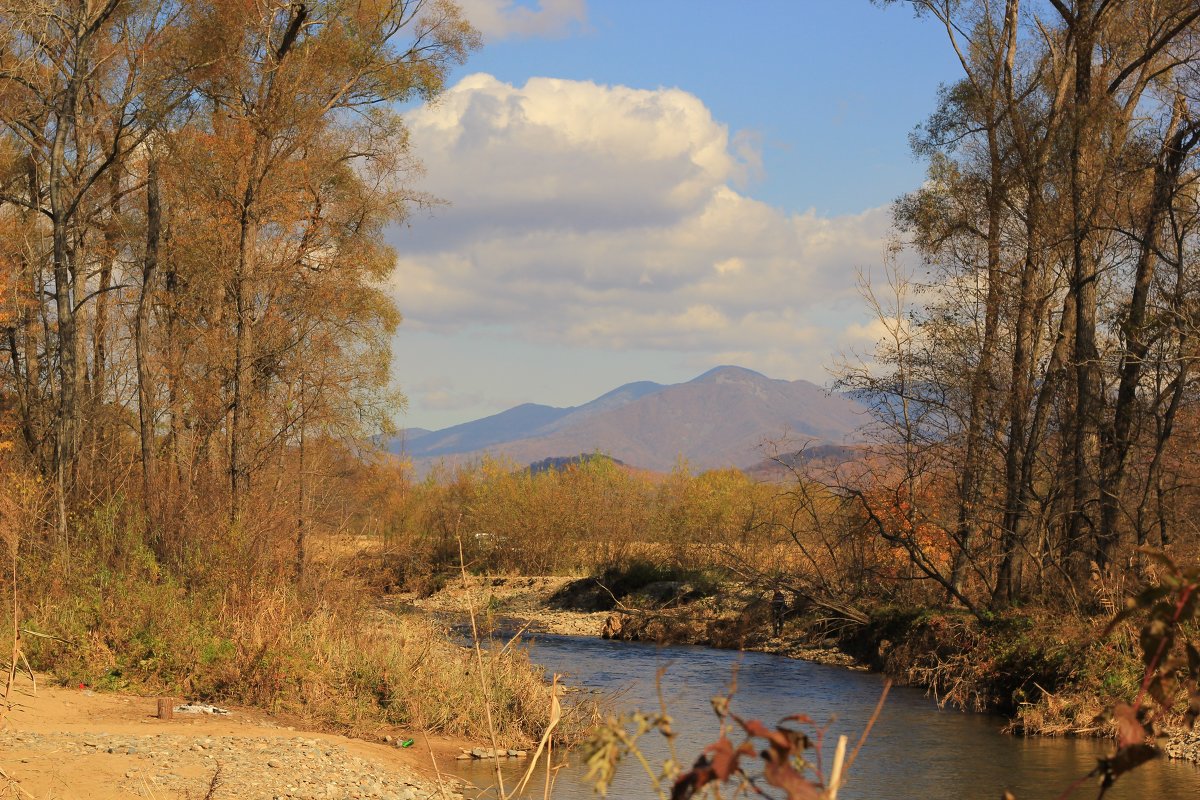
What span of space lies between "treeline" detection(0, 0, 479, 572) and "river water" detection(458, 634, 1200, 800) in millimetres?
6361

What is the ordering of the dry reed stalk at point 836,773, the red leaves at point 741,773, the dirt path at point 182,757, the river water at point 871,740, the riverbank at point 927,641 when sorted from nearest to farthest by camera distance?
the red leaves at point 741,773 → the dry reed stalk at point 836,773 → the dirt path at point 182,757 → the river water at point 871,740 → the riverbank at point 927,641

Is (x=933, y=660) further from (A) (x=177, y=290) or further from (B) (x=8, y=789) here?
(A) (x=177, y=290)

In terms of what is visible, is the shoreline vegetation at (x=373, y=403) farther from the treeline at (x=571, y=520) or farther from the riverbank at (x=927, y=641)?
the treeline at (x=571, y=520)

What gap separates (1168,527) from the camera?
18.6 meters

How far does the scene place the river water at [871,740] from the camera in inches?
497

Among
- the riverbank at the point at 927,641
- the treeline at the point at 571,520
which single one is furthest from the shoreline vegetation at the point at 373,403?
the treeline at the point at 571,520

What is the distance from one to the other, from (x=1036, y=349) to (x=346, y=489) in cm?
1748

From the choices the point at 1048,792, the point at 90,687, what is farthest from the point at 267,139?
the point at 1048,792

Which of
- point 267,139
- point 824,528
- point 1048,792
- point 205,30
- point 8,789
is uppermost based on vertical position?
point 205,30

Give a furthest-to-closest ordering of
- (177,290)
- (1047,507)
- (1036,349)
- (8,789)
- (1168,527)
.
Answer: (177,290) → (1036,349) → (1047,507) → (1168,527) → (8,789)

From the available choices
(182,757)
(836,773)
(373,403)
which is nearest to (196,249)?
(373,403)

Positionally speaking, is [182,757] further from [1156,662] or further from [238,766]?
[1156,662]

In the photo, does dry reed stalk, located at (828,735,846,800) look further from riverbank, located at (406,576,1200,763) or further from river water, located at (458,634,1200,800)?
river water, located at (458,634,1200,800)

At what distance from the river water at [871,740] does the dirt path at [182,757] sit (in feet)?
3.69
